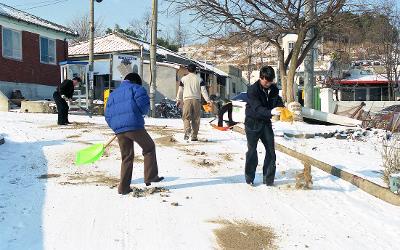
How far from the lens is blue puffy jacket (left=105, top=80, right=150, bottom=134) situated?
19.8ft

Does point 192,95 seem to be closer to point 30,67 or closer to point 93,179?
point 93,179

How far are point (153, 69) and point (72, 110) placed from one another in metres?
4.30

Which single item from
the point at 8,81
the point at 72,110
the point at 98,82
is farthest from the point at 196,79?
the point at 98,82

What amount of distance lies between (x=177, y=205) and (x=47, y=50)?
23.7 metres

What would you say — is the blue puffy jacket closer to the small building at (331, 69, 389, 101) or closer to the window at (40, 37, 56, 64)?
the window at (40, 37, 56, 64)

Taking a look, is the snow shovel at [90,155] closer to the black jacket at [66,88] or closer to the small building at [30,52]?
the black jacket at [66,88]

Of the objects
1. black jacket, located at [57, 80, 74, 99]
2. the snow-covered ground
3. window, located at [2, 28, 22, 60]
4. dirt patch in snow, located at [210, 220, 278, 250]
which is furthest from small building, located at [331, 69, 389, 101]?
dirt patch in snow, located at [210, 220, 278, 250]

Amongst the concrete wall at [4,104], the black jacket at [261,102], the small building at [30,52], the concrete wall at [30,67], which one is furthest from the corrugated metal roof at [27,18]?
the black jacket at [261,102]

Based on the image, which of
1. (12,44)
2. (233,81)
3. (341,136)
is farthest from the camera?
(233,81)

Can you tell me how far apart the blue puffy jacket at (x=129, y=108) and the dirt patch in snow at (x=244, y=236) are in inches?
68.1

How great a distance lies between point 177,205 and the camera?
571cm

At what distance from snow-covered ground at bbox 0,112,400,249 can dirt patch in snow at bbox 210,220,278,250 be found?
0.29 ft

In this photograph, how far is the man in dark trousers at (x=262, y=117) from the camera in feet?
21.3

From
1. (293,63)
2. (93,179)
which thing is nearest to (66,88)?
(93,179)
